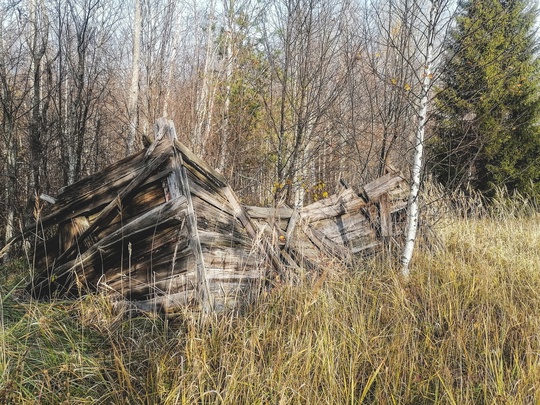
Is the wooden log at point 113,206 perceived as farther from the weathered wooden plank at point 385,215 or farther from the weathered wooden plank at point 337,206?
the weathered wooden plank at point 385,215

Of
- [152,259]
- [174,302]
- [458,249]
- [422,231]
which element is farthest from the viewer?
[458,249]

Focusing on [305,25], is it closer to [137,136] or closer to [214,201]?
[214,201]

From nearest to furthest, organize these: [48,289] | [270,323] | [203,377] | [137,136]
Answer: [203,377], [270,323], [48,289], [137,136]

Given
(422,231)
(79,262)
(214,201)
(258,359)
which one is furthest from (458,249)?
(79,262)

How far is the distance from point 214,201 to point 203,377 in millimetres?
1885

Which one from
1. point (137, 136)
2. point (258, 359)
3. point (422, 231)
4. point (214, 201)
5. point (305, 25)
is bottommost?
point (258, 359)

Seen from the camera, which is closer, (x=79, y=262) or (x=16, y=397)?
(x=16, y=397)

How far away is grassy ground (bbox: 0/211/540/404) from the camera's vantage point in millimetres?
1915

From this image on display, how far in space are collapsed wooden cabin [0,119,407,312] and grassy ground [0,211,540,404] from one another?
0.90 ft

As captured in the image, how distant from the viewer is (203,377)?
1952 mm

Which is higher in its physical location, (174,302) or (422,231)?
(422,231)

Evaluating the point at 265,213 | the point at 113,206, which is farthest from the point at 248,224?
the point at 113,206

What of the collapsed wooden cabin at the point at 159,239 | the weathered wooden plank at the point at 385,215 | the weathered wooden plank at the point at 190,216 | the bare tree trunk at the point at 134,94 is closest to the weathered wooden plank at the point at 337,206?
the weathered wooden plank at the point at 385,215

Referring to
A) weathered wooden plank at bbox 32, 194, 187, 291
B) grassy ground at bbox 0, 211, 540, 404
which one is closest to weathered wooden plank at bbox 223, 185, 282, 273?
grassy ground at bbox 0, 211, 540, 404
